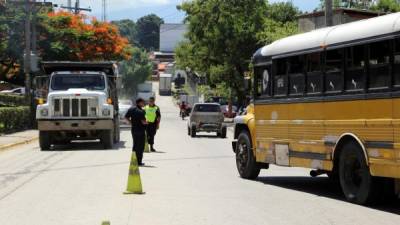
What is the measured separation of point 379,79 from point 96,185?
640 centimetres

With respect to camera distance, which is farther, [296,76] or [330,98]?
[296,76]

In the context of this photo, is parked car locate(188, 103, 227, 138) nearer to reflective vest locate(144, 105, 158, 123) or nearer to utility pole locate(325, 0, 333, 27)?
reflective vest locate(144, 105, 158, 123)

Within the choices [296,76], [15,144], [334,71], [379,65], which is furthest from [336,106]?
[15,144]

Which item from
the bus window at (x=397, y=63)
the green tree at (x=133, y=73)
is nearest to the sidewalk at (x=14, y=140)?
the bus window at (x=397, y=63)

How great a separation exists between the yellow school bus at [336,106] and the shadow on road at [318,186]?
10.8 inches

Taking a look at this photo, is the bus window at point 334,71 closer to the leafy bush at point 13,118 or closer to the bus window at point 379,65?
the bus window at point 379,65

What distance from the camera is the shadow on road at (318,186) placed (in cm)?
1213

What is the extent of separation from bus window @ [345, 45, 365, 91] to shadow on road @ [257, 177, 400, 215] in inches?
78.1

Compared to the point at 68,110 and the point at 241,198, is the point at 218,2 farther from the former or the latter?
the point at 241,198

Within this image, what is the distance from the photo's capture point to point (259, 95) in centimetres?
1623

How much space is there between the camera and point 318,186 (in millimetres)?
15500

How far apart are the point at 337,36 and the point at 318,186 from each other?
393cm

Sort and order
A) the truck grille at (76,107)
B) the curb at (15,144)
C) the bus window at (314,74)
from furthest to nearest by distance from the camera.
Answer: the curb at (15,144) < the truck grille at (76,107) < the bus window at (314,74)

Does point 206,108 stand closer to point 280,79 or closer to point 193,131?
point 193,131
